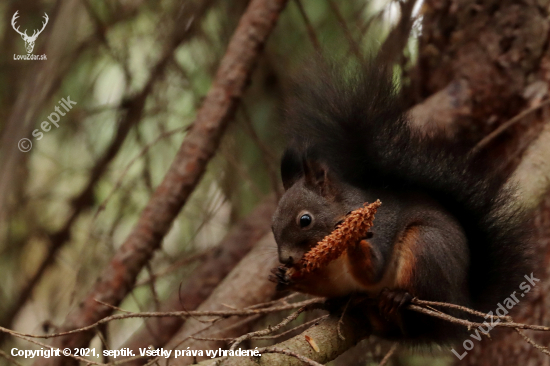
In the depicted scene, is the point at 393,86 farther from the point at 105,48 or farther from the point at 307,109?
the point at 105,48

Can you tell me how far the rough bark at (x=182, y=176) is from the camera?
225 cm

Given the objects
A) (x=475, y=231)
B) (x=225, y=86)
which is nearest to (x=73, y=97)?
(x=225, y=86)

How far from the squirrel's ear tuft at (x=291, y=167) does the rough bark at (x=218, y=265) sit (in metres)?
1.12

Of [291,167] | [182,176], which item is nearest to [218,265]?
[182,176]

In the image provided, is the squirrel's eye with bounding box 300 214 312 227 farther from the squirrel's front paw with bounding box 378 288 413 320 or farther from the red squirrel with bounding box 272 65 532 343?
the squirrel's front paw with bounding box 378 288 413 320

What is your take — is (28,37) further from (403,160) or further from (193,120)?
(403,160)

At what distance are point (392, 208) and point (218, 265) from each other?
4.92 feet

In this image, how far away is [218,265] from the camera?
3039 mm

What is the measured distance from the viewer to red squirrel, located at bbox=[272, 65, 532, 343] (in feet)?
5.34

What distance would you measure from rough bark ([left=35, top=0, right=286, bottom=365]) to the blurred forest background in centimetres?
3

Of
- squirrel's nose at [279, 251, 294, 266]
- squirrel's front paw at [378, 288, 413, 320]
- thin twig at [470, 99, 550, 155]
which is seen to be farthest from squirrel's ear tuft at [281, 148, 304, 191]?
thin twig at [470, 99, 550, 155]

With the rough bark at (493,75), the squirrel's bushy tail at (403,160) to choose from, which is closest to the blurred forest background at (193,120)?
the rough bark at (493,75)

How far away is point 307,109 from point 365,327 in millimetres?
704

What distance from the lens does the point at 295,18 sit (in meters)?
3.22
